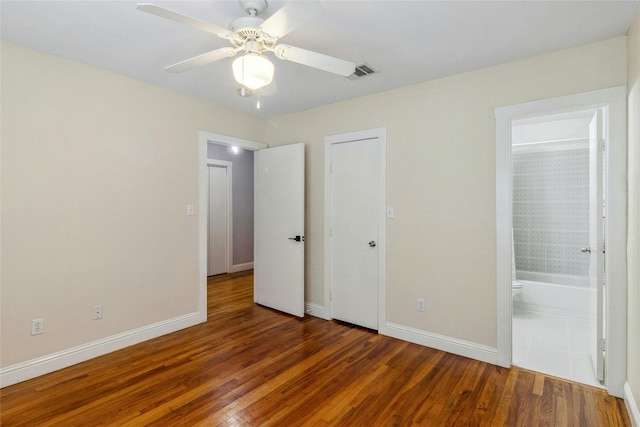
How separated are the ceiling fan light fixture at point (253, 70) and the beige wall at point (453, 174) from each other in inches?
72.8

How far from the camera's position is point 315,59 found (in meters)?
1.82

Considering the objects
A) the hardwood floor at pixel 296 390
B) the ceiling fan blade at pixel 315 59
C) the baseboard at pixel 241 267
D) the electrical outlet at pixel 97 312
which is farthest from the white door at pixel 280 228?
the baseboard at pixel 241 267

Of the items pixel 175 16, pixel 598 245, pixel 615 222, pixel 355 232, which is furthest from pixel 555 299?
pixel 175 16

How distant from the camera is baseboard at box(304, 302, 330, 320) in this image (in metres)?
3.82

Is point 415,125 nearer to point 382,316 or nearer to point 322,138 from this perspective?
point 322,138

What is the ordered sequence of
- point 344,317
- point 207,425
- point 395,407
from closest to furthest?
point 207,425 → point 395,407 → point 344,317

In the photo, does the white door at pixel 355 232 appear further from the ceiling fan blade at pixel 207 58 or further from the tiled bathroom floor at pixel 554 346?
the ceiling fan blade at pixel 207 58

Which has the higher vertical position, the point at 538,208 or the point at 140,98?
the point at 140,98

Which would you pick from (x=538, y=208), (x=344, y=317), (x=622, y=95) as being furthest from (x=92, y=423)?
(x=538, y=208)

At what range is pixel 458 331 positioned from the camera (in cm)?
290

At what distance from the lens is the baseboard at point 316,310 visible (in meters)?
3.82

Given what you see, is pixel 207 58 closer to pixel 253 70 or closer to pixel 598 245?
pixel 253 70

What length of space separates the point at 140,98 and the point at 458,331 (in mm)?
3703

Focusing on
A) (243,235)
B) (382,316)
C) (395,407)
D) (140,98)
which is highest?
(140,98)
